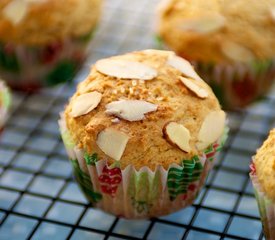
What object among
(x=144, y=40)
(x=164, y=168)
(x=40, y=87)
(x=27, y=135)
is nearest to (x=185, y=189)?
(x=164, y=168)

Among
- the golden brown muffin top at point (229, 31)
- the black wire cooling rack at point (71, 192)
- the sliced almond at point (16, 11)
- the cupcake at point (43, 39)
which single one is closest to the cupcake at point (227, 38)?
the golden brown muffin top at point (229, 31)

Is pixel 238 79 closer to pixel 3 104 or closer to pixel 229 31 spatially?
pixel 229 31

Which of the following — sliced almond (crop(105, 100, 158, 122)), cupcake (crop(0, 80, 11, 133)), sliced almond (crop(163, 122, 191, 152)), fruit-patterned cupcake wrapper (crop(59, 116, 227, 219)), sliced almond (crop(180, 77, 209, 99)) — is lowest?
cupcake (crop(0, 80, 11, 133))

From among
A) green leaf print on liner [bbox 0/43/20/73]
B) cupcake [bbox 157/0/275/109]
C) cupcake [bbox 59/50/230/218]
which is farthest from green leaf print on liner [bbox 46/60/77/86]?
cupcake [bbox 59/50/230/218]

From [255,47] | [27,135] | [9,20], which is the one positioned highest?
[255,47]

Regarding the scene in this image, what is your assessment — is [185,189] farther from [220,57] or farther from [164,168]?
[220,57]

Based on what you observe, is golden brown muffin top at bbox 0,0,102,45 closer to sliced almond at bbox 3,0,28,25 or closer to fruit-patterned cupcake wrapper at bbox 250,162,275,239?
sliced almond at bbox 3,0,28,25

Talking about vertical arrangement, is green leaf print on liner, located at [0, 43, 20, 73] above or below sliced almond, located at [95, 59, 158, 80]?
below

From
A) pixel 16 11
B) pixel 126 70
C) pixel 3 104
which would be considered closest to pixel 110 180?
pixel 126 70
